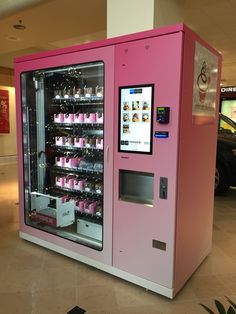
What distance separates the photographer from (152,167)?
2176 millimetres

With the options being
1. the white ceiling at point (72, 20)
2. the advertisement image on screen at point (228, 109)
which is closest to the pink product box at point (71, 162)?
the white ceiling at point (72, 20)

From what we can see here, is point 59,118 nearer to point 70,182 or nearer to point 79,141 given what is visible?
point 79,141

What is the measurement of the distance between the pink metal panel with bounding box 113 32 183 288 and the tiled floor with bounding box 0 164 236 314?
0.19 meters

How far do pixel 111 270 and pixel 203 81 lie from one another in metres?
1.88

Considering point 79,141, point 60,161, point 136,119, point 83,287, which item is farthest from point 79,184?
point 136,119

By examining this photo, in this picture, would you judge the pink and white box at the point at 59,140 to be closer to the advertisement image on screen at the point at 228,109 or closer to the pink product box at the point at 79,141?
the pink product box at the point at 79,141

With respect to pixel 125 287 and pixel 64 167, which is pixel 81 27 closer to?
pixel 64 167

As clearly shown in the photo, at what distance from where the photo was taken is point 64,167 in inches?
128

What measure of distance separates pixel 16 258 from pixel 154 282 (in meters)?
Answer: 1.50

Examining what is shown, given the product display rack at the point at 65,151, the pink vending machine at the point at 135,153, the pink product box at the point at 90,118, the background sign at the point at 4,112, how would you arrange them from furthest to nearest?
the background sign at the point at 4,112, the product display rack at the point at 65,151, the pink product box at the point at 90,118, the pink vending machine at the point at 135,153

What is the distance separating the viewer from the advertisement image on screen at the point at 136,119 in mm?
2180

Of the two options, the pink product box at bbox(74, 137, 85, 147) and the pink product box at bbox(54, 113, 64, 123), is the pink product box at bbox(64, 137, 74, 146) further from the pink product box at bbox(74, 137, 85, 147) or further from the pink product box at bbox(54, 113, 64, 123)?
the pink product box at bbox(54, 113, 64, 123)

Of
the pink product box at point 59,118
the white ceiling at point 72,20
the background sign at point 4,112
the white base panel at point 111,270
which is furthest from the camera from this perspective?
the background sign at point 4,112

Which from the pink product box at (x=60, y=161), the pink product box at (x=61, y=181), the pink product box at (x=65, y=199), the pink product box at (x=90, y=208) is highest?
the pink product box at (x=60, y=161)
